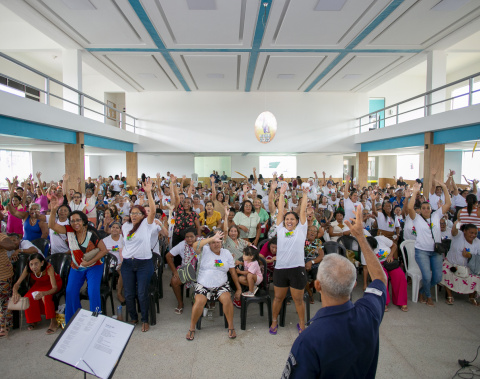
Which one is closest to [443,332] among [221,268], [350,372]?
[221,268]

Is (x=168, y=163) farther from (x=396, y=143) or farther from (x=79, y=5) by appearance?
(x=396, y=143)

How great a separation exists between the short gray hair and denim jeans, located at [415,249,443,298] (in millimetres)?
3681

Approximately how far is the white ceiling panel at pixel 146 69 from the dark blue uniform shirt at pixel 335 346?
33.5ft

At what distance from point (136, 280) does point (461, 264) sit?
188 inches

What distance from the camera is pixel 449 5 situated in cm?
669

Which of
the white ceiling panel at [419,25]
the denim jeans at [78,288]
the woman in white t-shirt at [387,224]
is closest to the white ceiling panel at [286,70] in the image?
the white ceiling panel at [419,25]

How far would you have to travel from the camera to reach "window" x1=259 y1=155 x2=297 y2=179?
15734mm

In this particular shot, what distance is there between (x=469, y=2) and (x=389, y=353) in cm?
803

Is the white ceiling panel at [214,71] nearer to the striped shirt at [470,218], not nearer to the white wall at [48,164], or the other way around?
the striped shirt at [470,218]

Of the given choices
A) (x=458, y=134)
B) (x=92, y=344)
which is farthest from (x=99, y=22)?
(x=458, y=134)

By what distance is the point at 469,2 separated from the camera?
6621mm

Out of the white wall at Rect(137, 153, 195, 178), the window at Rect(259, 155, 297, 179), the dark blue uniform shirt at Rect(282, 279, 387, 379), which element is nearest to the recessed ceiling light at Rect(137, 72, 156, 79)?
the white wall at Rect(137, 153, 195, 178)

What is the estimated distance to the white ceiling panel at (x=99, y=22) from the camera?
6.72 meters

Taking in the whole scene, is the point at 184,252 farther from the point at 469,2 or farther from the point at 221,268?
the point at 469,2
